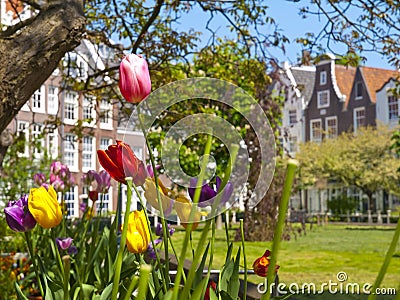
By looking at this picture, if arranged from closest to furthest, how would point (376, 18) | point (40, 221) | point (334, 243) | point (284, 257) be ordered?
point (40, 221)
point (376, 18)
point (284, 257)
point (334, 243)

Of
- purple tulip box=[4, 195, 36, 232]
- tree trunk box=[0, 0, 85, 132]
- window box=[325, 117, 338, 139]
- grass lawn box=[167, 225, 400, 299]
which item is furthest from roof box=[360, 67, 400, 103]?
purple tulip box=[4, 195, 36, 232]

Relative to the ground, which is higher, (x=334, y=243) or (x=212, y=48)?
(x=212, y=48)

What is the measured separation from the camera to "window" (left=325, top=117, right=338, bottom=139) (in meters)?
28.6

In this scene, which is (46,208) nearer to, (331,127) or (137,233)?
(137,233)

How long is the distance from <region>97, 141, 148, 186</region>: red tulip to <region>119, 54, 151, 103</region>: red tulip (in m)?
0.07

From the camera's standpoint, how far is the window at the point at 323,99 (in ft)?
98.3

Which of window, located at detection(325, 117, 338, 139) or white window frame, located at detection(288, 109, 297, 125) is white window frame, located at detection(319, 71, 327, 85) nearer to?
window, located at detection(325, 117, 338, 139)

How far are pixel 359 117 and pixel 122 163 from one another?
28772 millimetres

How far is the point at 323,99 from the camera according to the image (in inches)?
1193

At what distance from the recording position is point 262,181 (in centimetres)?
63

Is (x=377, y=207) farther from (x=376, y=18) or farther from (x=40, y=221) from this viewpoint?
(x=40, y=221)

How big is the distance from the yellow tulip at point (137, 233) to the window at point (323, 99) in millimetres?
29991

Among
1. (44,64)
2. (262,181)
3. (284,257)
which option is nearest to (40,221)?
(262,181)

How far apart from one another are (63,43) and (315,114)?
2970 cm
